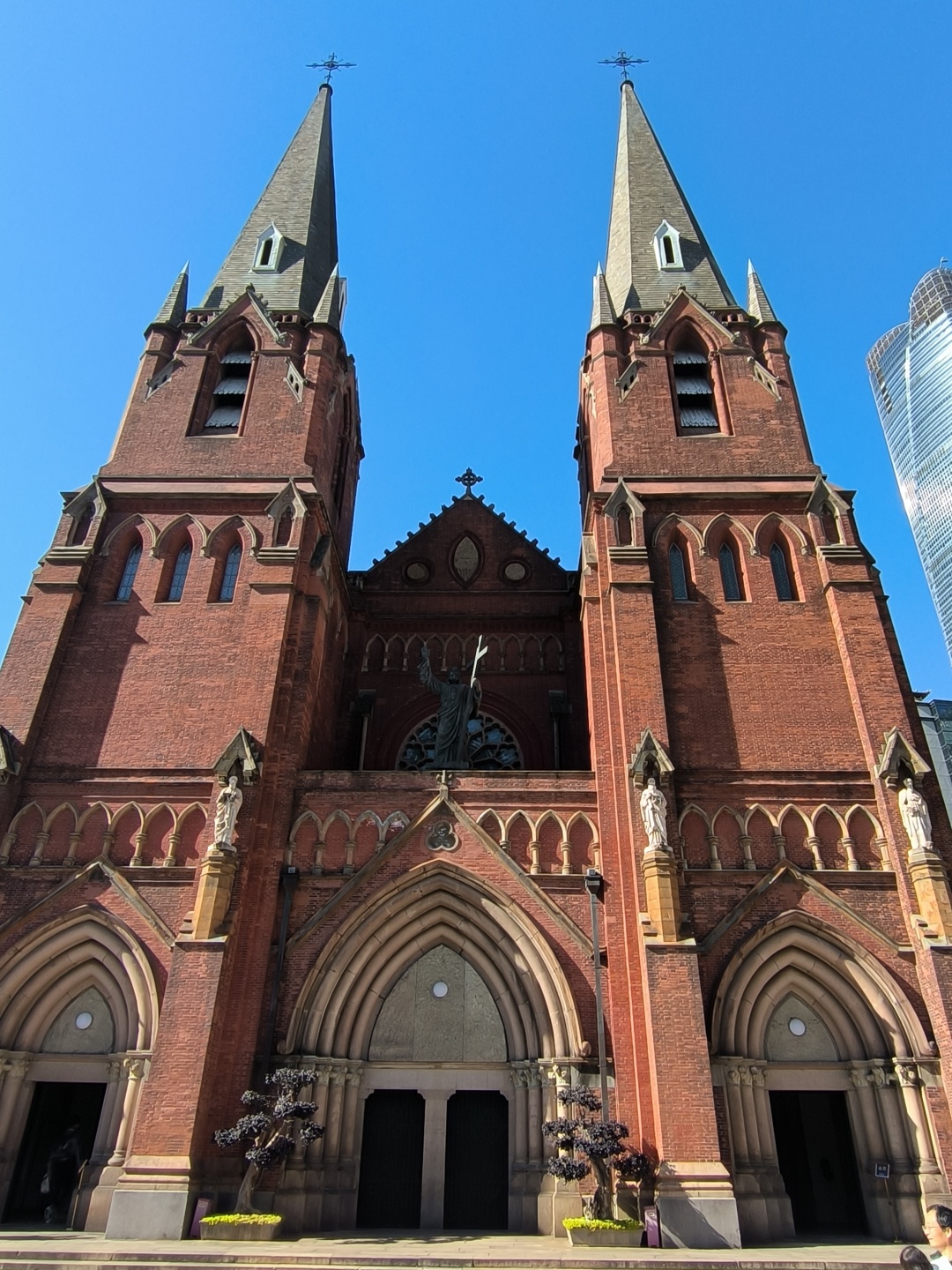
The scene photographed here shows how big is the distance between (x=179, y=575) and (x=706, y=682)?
38.9 ft

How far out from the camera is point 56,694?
59.8 ft

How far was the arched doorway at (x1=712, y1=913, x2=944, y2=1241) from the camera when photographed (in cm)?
1376

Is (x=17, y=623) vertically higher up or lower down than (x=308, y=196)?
lower down

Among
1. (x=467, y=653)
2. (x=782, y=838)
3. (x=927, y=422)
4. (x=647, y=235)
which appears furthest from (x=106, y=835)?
(x=927, y=422)

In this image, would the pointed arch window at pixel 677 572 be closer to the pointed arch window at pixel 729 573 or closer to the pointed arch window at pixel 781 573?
the pointed arch window at pixel 729 573

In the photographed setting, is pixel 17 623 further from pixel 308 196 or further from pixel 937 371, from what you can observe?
pixel 937 371

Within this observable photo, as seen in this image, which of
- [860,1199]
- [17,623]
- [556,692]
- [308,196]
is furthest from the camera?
[308,196]

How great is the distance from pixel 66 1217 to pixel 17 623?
1105cm

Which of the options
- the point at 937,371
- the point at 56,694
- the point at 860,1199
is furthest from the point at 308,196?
the point at 937,371

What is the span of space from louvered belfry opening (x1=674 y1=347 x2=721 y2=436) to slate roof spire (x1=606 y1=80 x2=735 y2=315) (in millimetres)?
2077

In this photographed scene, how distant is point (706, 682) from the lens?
1811 centimetres

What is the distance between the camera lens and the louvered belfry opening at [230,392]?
23703 mm

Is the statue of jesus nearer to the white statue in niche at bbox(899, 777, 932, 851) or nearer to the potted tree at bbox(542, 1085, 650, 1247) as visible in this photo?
the potted tree at bbox(542, 1085, 650, 1247)

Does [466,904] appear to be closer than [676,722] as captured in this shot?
Yes
